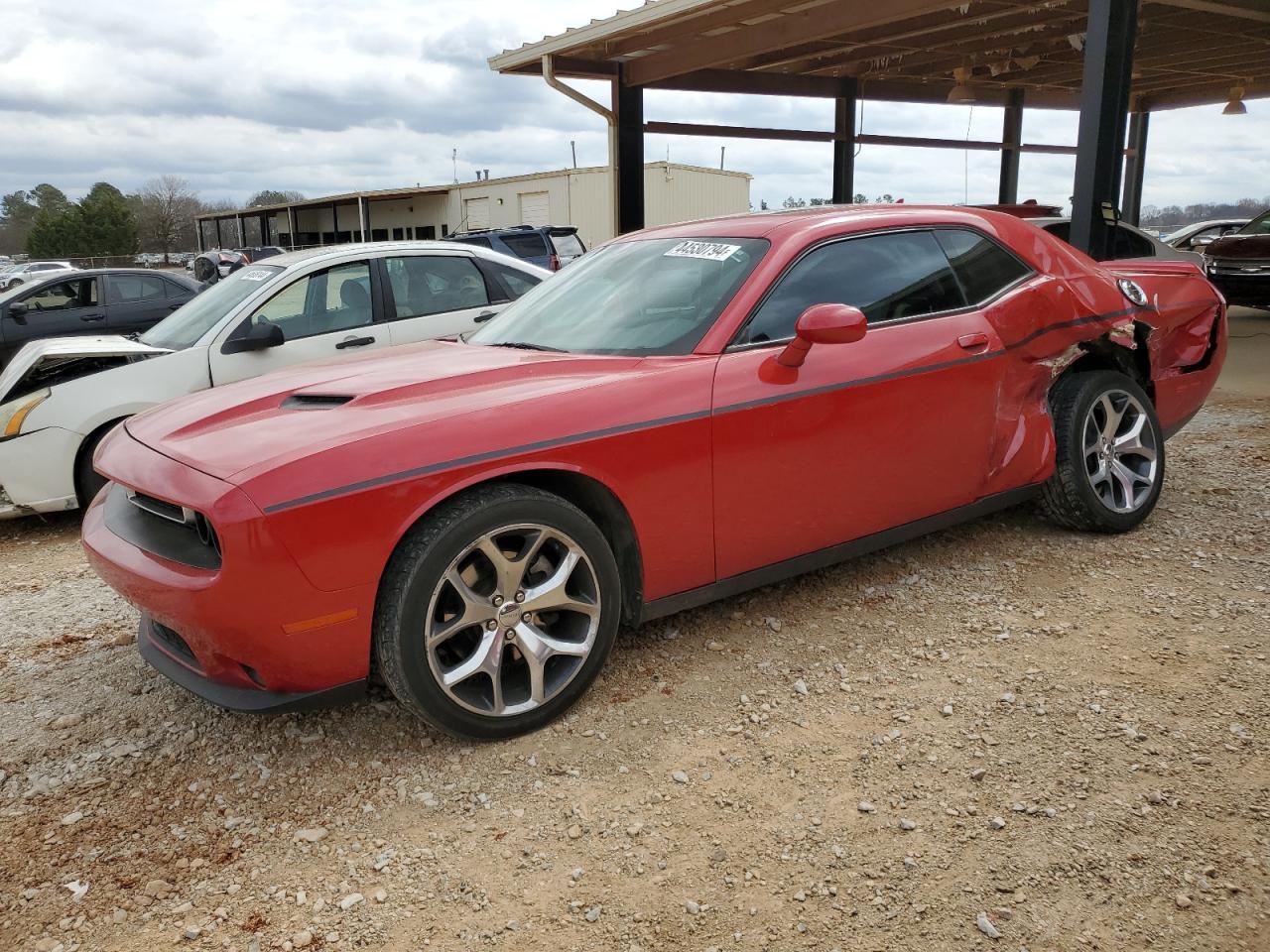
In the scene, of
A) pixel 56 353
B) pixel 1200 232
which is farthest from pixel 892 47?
pixel 56 353

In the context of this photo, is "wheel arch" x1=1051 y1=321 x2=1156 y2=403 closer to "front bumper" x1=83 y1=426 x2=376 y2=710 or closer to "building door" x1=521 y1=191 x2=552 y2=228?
"front bumper" x1=83 y1=426 x2=376 y2=710

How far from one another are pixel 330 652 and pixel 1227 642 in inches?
119

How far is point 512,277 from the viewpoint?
6879 mm

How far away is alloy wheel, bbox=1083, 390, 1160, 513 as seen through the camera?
173 inches

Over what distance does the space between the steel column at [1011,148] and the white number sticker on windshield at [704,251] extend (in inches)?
617

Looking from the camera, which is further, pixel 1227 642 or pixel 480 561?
pixel 1227 642

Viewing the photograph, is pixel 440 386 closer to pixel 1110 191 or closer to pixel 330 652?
pixel 330 652

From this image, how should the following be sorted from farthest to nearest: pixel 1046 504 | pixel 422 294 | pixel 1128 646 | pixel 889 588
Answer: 1. pixel 422 294
2. pixel 1046 504
3. pixel 889 588
4. pixel 1128 646

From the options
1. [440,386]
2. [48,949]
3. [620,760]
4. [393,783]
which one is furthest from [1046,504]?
[48,949]

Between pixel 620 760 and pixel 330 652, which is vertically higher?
pixel 330 652

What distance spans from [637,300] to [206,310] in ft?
12.6

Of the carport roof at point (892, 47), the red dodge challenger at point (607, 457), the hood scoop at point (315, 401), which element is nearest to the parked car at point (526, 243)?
the carport roof at point (892, 47)

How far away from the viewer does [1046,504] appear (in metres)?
4.45

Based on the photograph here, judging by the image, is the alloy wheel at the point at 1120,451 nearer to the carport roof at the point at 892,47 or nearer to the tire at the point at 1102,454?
the tire at the point at 1102,454
